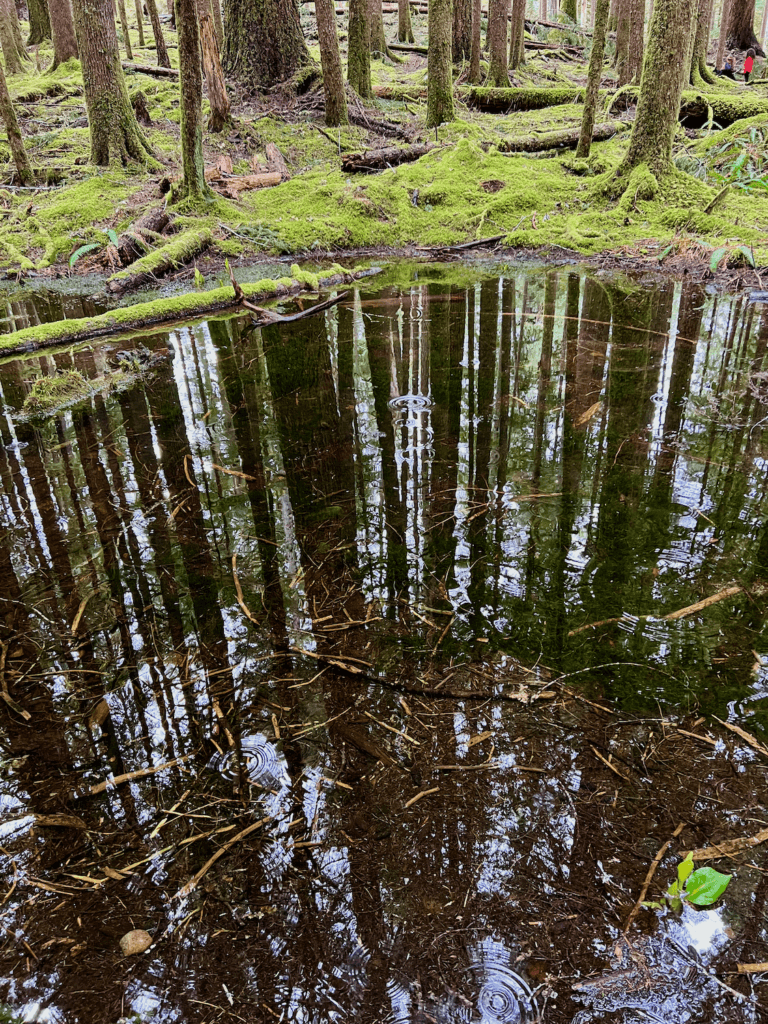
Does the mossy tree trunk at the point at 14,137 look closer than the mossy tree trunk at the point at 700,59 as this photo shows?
Yes

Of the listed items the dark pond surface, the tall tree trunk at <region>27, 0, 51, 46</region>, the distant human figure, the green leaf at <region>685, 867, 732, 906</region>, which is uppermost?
the tall tree trunk at <region>27, 0, 51, 46</region>

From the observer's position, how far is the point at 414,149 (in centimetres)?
1257

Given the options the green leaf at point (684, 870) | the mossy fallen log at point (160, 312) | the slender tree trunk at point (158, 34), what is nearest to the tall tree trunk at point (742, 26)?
the slender tree trunk at point (158, 34)

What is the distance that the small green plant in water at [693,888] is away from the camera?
180 centimetres

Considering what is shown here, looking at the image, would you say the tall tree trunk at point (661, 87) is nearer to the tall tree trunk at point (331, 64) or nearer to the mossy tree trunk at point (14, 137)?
the tall tree trunk at point (331, 64)

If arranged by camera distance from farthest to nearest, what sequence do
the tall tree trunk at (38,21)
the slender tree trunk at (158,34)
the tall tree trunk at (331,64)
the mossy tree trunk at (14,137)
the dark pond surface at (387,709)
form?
the tall tree trunk at (38,21) → the slender tree trunk at (158,34) → the tall tree trunk at (331,64) → the mossy tree trunk at (14,137) → the dark pond surface at (387,709)

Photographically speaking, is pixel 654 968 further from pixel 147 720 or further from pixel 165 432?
pixel 165 432

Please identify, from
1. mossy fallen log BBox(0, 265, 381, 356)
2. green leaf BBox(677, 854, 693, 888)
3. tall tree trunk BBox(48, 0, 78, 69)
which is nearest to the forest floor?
mossy fallen log BBox(0, 265, 381, 356)

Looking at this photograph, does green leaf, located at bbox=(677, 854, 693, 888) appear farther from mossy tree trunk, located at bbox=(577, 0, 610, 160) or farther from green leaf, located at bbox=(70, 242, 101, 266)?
mossy tree trunk, located at bbox=(577, 0, 610, 160)

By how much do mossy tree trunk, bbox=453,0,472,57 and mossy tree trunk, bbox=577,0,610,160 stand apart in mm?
6836

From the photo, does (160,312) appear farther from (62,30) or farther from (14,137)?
(62,30)

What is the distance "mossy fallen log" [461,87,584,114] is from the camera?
50.8 ft

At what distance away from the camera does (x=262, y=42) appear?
49.6ft

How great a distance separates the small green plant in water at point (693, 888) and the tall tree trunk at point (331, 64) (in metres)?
14.1
